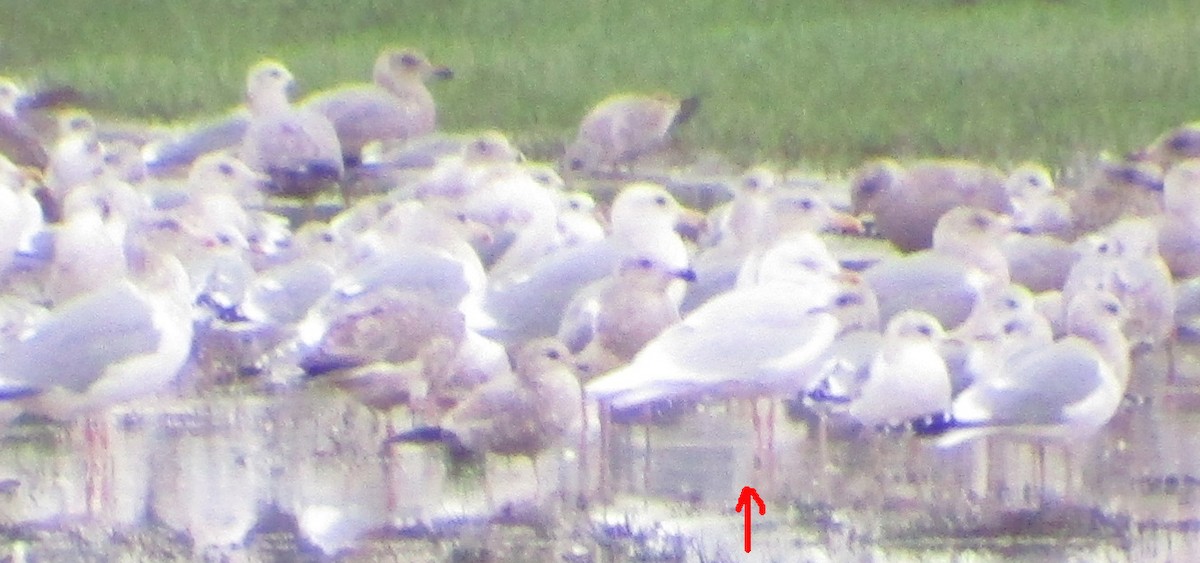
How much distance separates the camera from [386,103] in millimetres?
2291

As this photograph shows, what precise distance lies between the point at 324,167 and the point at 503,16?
318 millimetres

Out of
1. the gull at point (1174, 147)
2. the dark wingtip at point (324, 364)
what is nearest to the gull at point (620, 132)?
the dark wingtip at point (324, 364)

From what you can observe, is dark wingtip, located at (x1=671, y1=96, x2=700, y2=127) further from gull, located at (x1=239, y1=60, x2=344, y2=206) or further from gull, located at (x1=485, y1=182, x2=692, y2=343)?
gull, located at (x1=239, y1=60, x2=344, y2=206)

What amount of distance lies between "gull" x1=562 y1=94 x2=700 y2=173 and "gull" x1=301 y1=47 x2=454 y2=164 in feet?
0.66

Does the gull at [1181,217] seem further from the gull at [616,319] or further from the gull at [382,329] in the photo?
the gull at [382,329]

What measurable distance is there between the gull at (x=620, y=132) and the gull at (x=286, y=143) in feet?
1.06

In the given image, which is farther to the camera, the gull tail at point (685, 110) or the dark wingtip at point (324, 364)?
the gull tail at point (685, 110)

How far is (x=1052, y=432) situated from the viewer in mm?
2084

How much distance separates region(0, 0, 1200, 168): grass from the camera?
233 centimetres

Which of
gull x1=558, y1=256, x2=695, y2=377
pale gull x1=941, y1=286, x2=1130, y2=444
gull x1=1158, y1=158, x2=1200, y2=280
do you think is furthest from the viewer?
gull x1=1158, y1=158, x2=1200, y2=280

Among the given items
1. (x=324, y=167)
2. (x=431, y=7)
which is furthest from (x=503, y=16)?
(x=324, y=167)

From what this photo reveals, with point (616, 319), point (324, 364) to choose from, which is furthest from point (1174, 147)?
point (324, 364)

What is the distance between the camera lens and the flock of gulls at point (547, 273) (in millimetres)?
2113

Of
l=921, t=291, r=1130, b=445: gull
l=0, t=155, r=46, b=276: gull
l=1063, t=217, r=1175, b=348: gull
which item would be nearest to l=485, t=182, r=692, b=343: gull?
l=921, t=291, r=1130, b=445: gull
